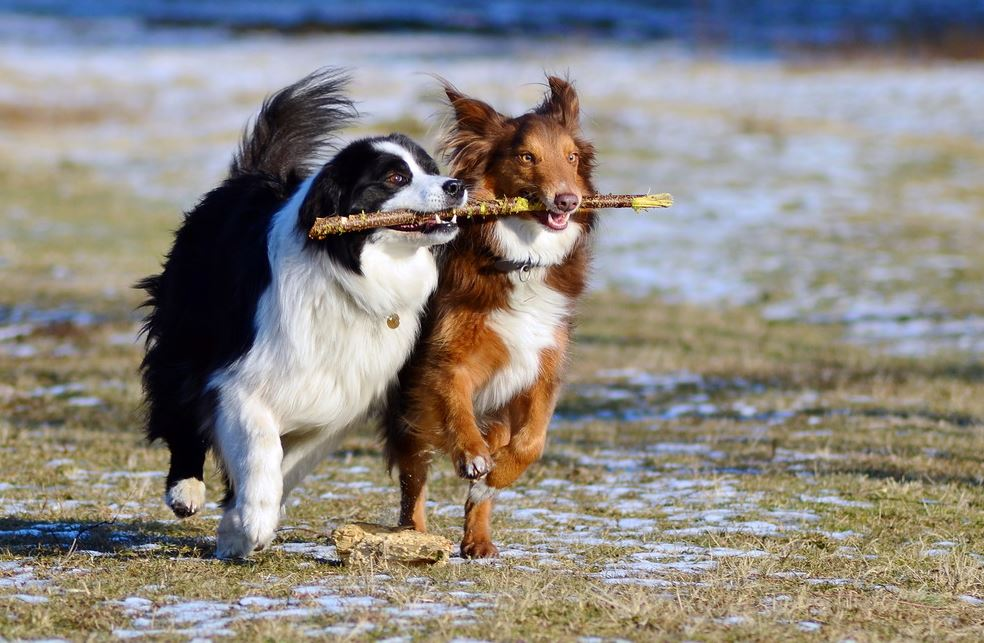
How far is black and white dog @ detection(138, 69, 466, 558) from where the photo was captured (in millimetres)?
5605

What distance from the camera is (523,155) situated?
6047 millimetres

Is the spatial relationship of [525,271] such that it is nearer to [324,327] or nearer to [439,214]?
[439,214]

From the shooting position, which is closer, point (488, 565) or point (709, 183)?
point (488, 565)

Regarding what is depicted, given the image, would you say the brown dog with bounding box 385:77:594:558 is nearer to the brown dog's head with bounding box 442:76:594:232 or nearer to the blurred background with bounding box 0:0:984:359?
the brown dog's head with bounding box 442:76:594:232

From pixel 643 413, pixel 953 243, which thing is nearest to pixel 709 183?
pixel 953 243

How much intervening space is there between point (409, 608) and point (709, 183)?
A: 69.4 ft

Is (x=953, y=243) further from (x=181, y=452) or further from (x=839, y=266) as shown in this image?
(x=181, y=452)

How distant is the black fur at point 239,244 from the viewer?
18.6 ft

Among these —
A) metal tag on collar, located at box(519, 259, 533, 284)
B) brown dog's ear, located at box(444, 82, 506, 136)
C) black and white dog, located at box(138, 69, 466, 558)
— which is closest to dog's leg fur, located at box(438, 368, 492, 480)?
black and white dog, located at box(138, 69, 466, 558)

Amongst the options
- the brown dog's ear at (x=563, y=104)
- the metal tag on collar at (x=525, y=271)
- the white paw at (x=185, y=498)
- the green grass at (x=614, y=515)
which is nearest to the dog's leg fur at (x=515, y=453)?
the green grass at (x=614, y=515)

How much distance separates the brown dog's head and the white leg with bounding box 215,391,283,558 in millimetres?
1484

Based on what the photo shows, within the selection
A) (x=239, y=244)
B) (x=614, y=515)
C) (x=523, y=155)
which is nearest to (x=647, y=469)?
(x=614, y=515)

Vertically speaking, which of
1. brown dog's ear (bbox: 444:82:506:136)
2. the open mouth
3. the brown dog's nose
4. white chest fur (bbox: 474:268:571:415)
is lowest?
white chest fur (bbox: 474:268:571:415)

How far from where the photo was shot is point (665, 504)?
283 inches
